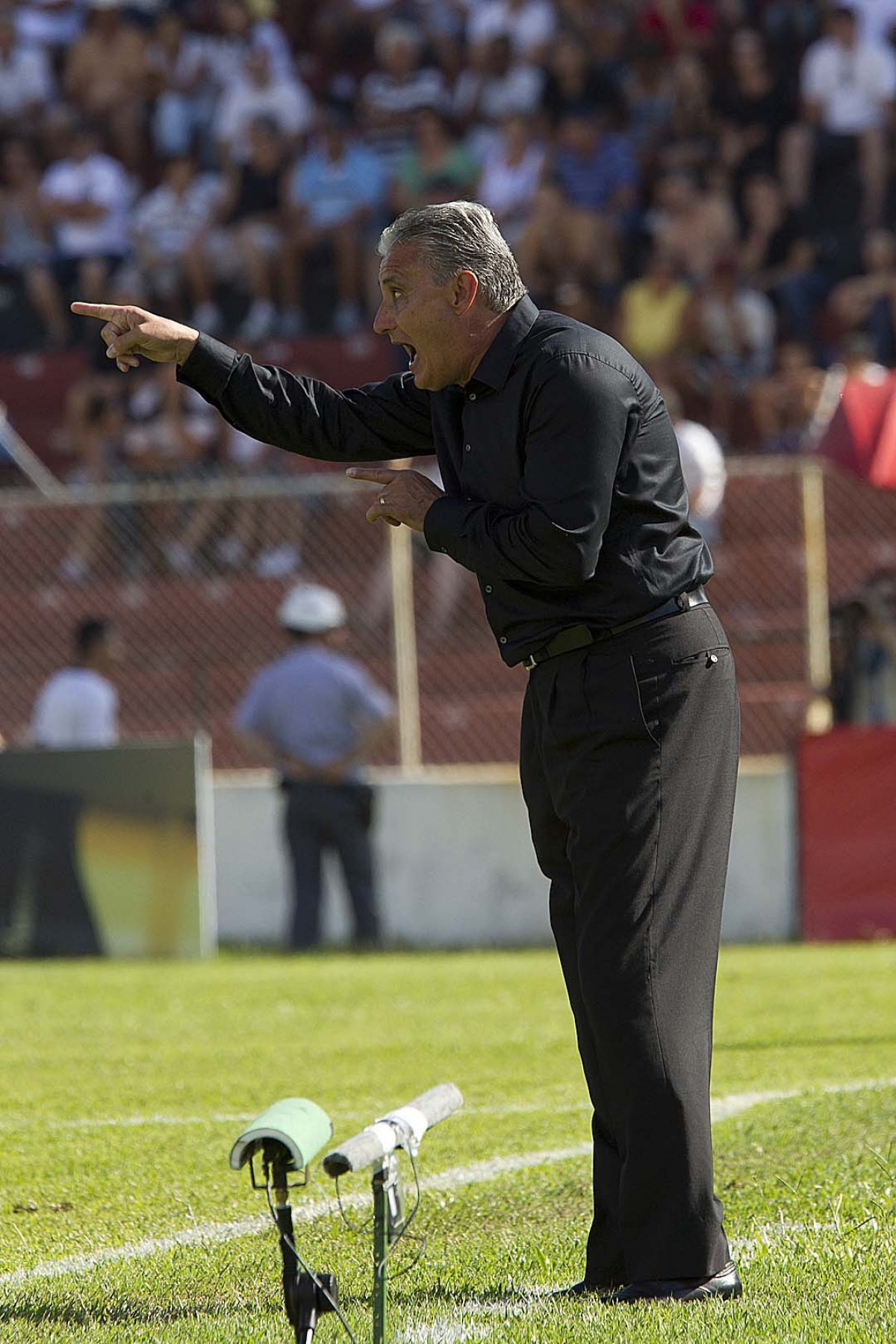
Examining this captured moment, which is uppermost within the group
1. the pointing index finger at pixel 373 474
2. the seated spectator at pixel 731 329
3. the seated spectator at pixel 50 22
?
the seated spectator at pixel 50 22

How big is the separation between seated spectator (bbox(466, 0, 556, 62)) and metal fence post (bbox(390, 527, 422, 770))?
7.71 m

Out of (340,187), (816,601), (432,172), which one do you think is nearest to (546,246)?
(432,172)

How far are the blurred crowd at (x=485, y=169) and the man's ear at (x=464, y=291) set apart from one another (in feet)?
35.2

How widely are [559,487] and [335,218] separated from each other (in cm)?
1491

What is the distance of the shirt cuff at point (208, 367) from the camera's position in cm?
439

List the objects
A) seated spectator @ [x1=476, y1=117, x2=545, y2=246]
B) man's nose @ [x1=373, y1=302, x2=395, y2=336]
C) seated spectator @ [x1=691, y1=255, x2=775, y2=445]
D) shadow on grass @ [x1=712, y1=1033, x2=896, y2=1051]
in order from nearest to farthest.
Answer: man's nose @ [x1=373, y1=302, x2=395, y2=336] → shadow on grass @ [x1=712, y1=1033, x2=896, y2=1051] → seated spectator @ [x1=691, y1=255, x2=775, y2=445] → seated spectator @ [x1=476, y1=117, x2=545, y2=246]

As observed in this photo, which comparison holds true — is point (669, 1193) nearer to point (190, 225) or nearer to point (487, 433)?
point (487, 433)

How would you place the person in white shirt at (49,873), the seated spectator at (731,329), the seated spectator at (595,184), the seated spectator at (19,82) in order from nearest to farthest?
the person in white shirt at (49,873) < the seated spectator at (731,329) < the seated spectator at (595,184) < the seated spectator at (19,82)

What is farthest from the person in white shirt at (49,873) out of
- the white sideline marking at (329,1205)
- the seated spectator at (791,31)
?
the seated spectator at (791,31)

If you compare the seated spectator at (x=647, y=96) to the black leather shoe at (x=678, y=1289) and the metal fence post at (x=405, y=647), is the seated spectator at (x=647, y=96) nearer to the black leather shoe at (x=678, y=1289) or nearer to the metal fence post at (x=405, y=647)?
the metal fence post at (x=405, y=647)

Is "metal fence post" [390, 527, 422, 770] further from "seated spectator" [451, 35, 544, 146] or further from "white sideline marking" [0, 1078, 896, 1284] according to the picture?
"seated spectator" [451, 35, 544, 146]

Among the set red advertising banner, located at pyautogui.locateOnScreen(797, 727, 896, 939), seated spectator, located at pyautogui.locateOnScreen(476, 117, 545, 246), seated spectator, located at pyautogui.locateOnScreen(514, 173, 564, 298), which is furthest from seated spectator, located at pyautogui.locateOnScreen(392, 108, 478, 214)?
red advertising banner, located at pyautogui.locateOnScreen(797, 727, 896, 939)

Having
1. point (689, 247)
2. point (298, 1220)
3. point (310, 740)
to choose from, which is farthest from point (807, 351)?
point (298, 1220)

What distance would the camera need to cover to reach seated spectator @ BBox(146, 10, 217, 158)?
20.1 m
